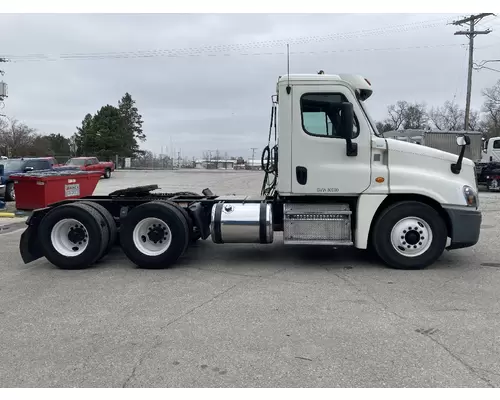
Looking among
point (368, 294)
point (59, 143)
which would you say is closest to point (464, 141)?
point (368, 294)

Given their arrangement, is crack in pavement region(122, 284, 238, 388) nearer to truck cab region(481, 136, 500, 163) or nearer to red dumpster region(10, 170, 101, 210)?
red dumpster region(10, 170, 101, 210)

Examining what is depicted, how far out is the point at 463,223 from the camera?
6.59 meters

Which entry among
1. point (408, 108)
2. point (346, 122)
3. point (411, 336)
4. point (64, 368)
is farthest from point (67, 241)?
point (408, 108)

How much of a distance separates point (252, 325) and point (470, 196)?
4.17 meters

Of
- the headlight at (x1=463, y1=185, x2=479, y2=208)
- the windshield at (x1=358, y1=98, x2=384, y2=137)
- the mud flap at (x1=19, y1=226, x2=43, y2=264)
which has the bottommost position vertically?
the mud flap at (x1=19, y1=226, x2=43, y2=264)

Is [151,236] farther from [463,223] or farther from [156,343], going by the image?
[463,223]

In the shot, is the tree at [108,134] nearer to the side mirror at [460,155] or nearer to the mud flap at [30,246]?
the mud flap at [30,246]

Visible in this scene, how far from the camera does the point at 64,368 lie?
3.65m

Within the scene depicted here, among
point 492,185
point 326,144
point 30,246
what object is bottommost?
point 492,185

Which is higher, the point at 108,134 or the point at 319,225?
the point at 108,134

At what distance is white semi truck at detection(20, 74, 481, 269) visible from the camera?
21.7 feet

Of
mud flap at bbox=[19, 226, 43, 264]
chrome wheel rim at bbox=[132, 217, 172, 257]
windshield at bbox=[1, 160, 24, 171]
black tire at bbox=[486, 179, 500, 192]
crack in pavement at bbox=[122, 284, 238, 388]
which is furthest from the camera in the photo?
black tire at bbox=[486, 179, 500, 192]

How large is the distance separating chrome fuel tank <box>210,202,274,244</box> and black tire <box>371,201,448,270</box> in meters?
1.68

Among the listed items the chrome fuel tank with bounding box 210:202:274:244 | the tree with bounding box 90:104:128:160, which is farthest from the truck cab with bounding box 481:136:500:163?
the tree with bounding box 90:104:128:160
